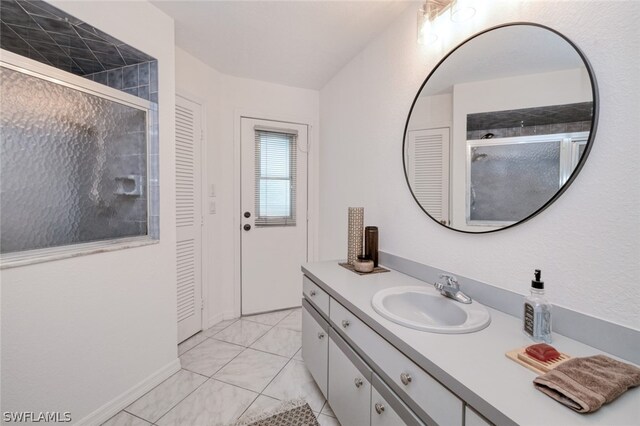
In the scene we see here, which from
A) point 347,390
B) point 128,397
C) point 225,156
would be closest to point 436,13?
point 347,390

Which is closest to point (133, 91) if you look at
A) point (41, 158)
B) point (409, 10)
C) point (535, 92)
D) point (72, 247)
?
point (41, 158)

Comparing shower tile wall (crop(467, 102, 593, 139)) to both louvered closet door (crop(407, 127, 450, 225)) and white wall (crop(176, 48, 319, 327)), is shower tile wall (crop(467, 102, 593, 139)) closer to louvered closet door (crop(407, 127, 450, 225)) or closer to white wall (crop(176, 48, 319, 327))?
louvered closet door (crop(407, 127, 450, 225))

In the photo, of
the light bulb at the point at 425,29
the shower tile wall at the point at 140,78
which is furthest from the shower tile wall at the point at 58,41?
the light bulb at the point at 425,29

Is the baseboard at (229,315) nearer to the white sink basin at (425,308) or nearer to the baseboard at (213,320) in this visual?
the baseboard at (213,320)

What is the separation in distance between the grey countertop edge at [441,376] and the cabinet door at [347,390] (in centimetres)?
26

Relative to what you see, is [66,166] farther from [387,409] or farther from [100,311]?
[387,409]

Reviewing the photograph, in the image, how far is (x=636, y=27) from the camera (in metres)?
0.80

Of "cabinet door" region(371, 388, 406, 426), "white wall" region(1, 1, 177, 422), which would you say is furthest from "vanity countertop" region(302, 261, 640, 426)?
"white wall" region(1, 1, 177, 422)

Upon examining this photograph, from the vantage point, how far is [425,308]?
1319mm

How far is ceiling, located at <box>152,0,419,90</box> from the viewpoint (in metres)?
1.69

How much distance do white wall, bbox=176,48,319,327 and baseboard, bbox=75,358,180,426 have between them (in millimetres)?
689

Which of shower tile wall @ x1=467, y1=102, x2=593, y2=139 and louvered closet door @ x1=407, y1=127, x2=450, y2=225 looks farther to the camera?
louvered closet door @ x1=407, y1=127, x2=450, y2=225

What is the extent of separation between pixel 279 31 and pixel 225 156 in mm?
1212

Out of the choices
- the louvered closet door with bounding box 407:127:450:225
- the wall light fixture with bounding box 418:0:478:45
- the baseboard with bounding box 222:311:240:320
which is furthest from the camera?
the baseboard with bounding box 222:311:240:320
